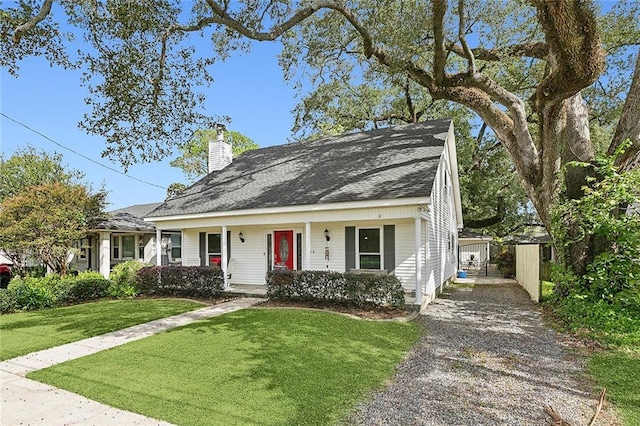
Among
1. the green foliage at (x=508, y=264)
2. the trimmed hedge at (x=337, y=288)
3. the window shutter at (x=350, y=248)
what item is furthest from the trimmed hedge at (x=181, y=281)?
the green foliage at (x=508, y=264)

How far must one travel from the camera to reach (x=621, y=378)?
15.9 feet

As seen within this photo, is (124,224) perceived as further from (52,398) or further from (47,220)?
(52,398)

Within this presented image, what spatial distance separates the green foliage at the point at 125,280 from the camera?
1221cm

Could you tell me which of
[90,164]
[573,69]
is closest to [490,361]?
[573,69]

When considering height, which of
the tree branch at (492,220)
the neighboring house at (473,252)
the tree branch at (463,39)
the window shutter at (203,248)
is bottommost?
the neighboring house at (473,252)

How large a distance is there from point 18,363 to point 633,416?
842cm

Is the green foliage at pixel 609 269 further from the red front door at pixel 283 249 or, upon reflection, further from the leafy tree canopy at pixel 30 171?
the leafy tree canopy at pixel 30 171

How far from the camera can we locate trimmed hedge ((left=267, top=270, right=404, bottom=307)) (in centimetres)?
893

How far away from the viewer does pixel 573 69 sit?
748cm

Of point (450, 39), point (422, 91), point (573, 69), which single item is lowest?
point (573, 69)

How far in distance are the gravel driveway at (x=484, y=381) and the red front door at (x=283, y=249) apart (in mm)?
5583

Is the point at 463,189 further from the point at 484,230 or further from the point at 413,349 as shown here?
the point at 413,349

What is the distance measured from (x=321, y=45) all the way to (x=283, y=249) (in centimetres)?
710

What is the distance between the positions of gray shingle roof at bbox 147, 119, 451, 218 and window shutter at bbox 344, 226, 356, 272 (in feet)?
4.57
